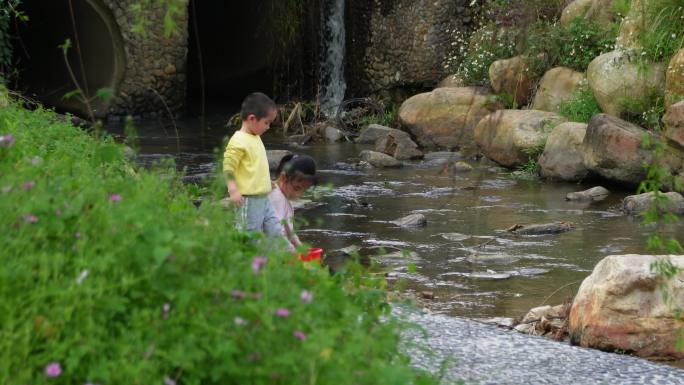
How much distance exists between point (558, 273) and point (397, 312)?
7.18ft

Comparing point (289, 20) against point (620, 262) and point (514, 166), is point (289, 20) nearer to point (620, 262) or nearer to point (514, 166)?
point (514, 166)

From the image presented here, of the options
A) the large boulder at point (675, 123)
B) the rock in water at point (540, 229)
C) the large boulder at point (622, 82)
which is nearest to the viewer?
the rock in water at point (540, 229)

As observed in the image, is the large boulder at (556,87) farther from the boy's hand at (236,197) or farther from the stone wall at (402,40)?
the boy's hand at (236,197)

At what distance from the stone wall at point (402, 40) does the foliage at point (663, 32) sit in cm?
466

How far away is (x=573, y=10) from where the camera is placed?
14938 millimetres

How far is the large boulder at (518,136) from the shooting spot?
1310cm

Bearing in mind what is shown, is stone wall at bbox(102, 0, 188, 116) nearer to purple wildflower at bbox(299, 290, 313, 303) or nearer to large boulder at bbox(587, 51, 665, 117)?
large boulder at bbox(587, 51, 665, 117)

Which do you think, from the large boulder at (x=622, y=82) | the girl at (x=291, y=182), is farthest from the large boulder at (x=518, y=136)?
the girl at (x=291, y=182)

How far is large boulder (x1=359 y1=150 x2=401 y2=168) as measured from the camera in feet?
44.7

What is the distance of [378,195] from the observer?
11719mm

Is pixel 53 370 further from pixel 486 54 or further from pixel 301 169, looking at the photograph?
pixel 486 54

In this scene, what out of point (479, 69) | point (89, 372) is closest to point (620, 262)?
point (89, 372)

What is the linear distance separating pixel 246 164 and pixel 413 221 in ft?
13.7

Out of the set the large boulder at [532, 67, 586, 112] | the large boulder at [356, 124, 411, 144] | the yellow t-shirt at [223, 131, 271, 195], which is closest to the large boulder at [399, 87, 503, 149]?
the large boulder at [356, 124, 411, 144]
